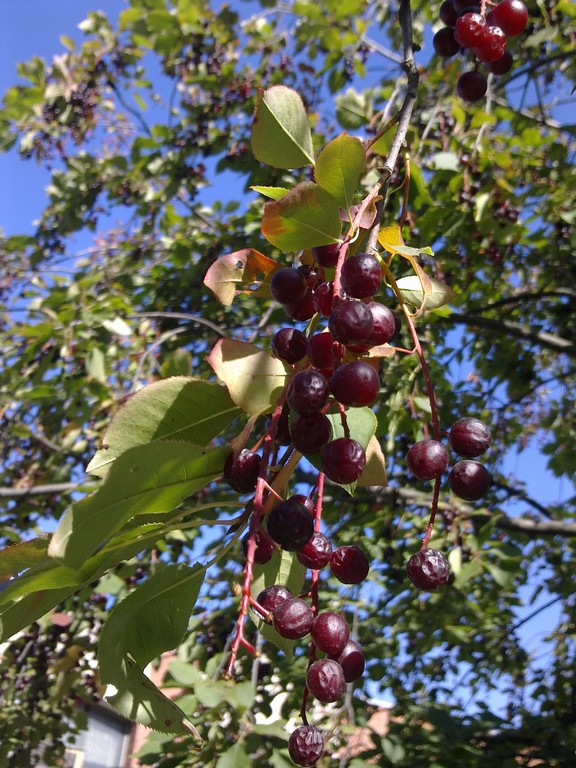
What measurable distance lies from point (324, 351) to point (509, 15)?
0.68 metres

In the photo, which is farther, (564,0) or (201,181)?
(201,181)

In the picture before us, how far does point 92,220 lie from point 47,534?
3920 millimetres

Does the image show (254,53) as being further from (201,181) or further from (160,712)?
(160,712)

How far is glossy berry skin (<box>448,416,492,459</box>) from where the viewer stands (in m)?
0.67

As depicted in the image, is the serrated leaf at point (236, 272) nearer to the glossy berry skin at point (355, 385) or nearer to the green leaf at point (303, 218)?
the green leaf at point (303, 218)

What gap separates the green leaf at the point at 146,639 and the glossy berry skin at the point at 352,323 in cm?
27

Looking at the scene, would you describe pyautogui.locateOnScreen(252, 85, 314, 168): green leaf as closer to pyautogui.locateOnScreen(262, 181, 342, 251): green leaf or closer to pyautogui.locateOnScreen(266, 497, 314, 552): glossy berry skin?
pyautogui.locateOnScreen(262, 181, 342, 251): green leaf

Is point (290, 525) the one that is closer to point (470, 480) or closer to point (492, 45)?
point (470, 480)

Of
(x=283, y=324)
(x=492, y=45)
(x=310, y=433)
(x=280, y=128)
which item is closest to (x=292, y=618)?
(x=310, y=433)

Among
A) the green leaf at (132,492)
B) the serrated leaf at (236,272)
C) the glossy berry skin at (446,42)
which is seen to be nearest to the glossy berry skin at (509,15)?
the glossy berry skin at (446,42)

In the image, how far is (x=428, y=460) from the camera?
0.64m

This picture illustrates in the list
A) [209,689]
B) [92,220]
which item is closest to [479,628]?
[209,689]

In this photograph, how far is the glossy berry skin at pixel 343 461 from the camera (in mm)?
562

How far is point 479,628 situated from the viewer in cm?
297
